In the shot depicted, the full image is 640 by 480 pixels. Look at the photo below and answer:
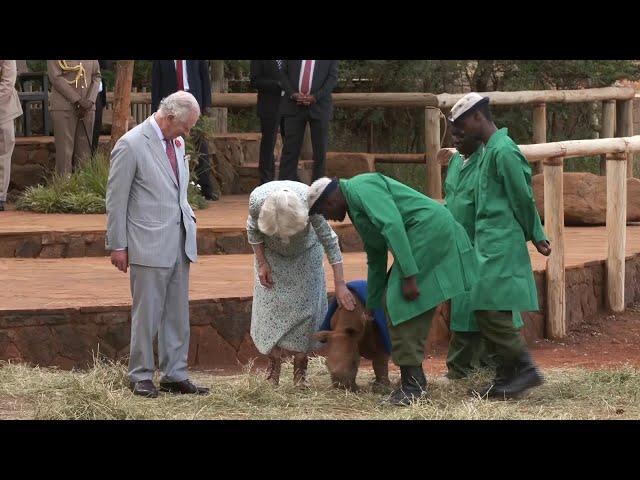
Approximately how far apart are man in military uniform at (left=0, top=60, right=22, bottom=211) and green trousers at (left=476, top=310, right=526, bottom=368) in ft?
23.0

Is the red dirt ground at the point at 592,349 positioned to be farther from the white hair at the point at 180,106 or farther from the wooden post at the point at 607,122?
the wooden post at the point at 607,122

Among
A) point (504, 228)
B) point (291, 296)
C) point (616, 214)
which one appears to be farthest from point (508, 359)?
point (616, 214)

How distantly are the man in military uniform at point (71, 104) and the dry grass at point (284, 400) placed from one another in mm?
6155

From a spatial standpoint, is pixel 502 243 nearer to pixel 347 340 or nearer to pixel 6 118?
pixel 347 340

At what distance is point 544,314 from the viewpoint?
10930 mm

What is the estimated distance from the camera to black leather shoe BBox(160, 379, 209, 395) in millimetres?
7703

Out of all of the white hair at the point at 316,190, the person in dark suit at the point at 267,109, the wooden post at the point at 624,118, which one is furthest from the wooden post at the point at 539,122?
the white hair at the point at 316,190

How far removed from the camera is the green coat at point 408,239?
278 inches

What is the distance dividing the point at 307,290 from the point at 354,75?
13276 millimetres

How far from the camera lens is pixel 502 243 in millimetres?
7750

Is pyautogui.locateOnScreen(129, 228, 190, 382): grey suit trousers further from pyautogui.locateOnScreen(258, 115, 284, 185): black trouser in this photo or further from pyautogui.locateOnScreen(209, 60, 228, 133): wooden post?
pyautogui.locateOnScreen(209, 60, 228, 133): wooden post

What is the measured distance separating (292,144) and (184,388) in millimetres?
6037

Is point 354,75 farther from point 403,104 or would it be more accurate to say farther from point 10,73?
point 10,73

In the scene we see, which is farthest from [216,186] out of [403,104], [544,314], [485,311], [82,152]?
[485,311]
